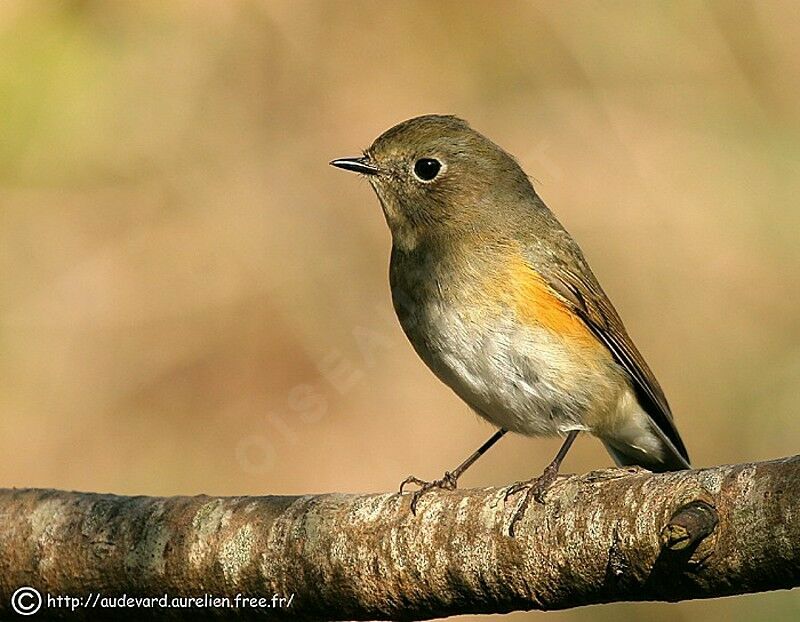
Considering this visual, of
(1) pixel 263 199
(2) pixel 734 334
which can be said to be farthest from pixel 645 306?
(1) pixel 263 199

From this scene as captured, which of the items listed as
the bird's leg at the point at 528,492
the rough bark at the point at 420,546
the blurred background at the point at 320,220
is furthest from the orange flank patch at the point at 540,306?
the blurred background at the point at 320,220

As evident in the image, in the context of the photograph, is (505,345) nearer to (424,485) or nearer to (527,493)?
(424,485)

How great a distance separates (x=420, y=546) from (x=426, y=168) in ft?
6.41

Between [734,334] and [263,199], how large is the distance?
2699 mm

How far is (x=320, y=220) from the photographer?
726 centimetres

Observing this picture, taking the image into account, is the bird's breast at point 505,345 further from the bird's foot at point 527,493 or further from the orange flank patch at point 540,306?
the bird's foot at point 527,493

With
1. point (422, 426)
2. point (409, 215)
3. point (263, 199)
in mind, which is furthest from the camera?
point (263, 199)

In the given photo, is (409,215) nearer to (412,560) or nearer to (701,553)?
(412,560)

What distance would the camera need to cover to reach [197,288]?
275 inches

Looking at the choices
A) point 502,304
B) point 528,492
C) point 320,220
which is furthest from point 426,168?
point 320,220

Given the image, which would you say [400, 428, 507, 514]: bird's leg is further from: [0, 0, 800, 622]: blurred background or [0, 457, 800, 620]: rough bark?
[0, 0, 800, 622]: blurred background

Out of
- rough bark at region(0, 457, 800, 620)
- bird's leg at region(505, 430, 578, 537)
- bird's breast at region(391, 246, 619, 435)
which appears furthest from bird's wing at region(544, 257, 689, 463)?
rough bark at region(0, 457, 800, 620)

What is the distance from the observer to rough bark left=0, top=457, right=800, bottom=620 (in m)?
2.62

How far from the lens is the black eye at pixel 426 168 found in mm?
4797
